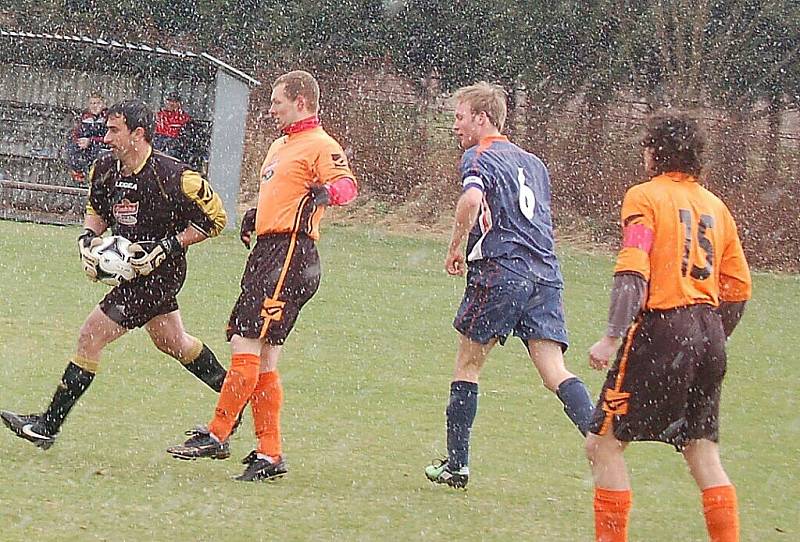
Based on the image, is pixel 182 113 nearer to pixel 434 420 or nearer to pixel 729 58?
pixel 729 58

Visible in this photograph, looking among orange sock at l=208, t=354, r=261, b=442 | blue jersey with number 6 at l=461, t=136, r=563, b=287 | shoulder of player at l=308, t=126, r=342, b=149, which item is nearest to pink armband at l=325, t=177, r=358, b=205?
shoulder of player at l=308, t=126, r=342, b=149

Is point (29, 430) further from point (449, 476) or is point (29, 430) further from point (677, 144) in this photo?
point (677, 144)

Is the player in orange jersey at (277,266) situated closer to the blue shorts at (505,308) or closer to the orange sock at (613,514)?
the blue shorts at (505,308)

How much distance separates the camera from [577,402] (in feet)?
19.9

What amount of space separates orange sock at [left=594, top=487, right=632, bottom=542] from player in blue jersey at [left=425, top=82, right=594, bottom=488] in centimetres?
127

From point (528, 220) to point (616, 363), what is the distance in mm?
1567

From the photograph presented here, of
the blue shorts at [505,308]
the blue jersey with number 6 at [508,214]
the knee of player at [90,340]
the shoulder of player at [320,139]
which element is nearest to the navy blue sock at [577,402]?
the blue shorts at [505,308]

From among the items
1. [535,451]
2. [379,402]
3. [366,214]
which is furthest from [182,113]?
[535,451]

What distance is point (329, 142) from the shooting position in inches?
246

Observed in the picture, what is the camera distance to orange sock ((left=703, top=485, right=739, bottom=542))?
4.80 m

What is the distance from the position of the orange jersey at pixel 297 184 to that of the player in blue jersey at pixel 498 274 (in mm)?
603

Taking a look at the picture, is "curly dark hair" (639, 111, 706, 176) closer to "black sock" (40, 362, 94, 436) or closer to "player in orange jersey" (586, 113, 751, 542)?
"player in orange jersey" (586, 113, 751, 542)

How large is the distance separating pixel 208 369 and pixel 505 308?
1567mm

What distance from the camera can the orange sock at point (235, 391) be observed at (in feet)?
19.8
